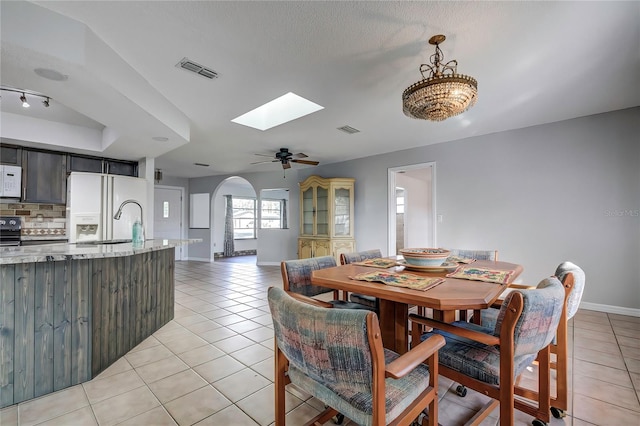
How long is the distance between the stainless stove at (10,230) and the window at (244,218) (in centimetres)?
→ 545

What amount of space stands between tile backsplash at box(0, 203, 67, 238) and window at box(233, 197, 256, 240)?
4.98 meters

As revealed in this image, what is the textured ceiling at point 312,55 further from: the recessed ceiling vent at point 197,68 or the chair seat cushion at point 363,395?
the chair seat cushion at point 363,395

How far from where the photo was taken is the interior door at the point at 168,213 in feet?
24.9

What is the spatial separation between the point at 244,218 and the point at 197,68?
301 inches

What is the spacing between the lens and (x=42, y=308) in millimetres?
1896

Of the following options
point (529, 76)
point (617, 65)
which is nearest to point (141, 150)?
point (529, 76)

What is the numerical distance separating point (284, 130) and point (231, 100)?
1.11m

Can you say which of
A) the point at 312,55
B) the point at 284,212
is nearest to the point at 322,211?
the point at 284,212

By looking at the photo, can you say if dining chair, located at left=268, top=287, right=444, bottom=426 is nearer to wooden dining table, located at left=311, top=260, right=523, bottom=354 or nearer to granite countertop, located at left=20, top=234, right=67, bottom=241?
wooden dining table, located at left=311, top=260, right=523, bottom=354

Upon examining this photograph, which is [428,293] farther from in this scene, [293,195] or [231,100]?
[293,195]

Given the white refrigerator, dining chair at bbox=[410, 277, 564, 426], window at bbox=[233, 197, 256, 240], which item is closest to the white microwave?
the white refrigerator

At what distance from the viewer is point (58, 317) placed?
6.41ft

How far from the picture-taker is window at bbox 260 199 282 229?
7316 mm

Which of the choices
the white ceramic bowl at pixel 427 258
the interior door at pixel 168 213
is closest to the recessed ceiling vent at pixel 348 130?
the white ceramic bowl at pixel 427 258
